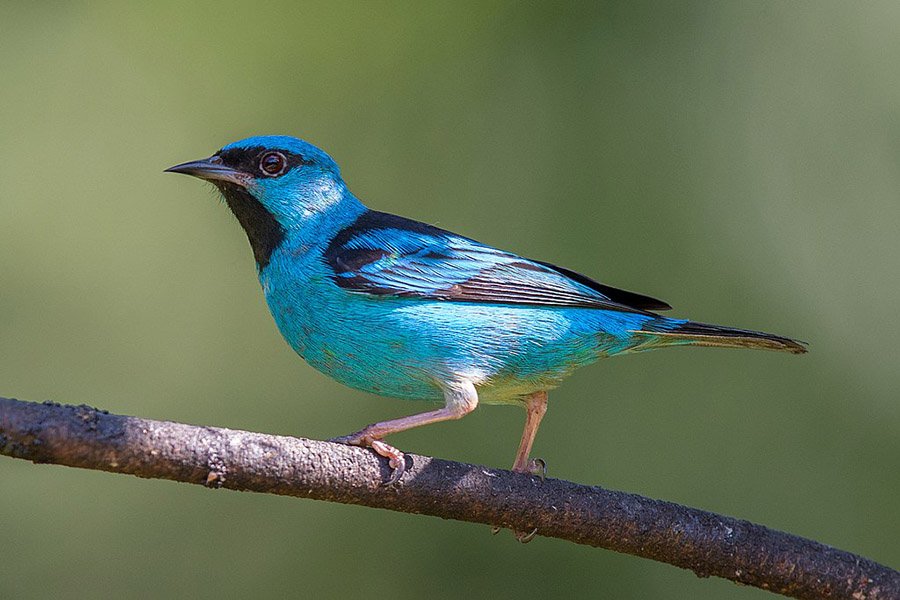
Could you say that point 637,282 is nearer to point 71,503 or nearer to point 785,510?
point 785,510

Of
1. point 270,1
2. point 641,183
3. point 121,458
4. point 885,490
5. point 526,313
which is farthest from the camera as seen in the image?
point 270,1

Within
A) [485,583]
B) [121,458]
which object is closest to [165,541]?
[485,583]

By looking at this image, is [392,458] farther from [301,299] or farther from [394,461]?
[301,299]

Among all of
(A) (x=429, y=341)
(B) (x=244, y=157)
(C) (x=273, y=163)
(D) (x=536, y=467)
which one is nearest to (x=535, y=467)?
(D) (x=536, y=467)

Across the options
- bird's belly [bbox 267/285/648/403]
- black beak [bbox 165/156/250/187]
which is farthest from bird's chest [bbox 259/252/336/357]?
black beak [bbox 165/156/250/187]

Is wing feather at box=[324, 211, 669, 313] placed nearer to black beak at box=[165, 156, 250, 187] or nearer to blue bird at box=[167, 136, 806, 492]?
blue bird at box=[167, 136, 806, 492]

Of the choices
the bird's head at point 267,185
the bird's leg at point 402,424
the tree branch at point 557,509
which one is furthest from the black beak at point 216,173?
the tree branch at point 557,509
